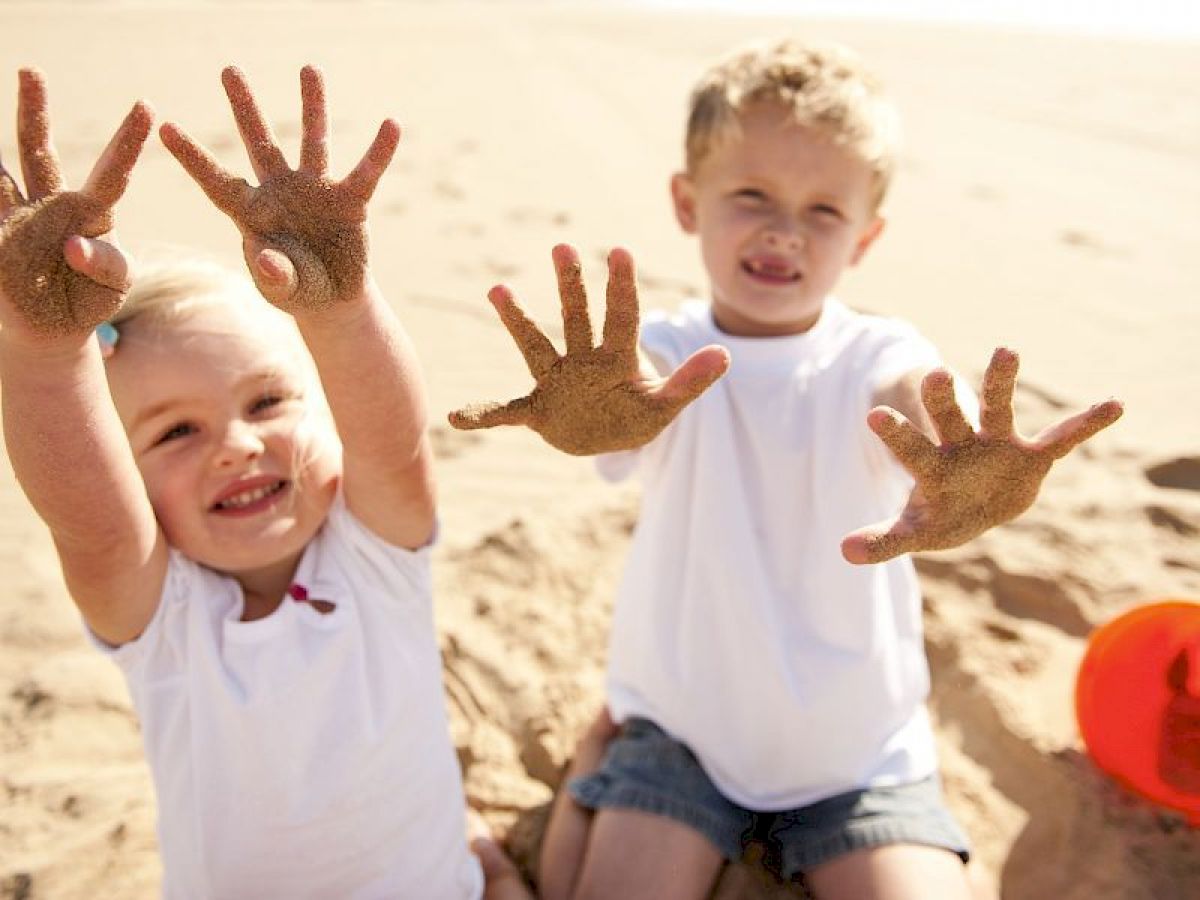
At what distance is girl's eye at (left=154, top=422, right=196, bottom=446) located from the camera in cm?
158

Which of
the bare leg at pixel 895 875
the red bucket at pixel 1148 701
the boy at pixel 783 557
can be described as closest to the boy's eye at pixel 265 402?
the boy at pixel 783 557

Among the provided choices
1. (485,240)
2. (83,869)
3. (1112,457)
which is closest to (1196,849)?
(1112,457)

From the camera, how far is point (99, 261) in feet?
3.82

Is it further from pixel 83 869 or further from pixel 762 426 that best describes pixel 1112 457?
pixel 83 869

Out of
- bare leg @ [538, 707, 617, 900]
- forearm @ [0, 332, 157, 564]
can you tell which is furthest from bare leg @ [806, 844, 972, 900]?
forearm @ [0, 332, 157, 564]

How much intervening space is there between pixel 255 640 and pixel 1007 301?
12.6ft

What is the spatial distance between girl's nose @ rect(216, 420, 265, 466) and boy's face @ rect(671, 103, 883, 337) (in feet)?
2.80

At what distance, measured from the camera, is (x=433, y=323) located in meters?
4.45

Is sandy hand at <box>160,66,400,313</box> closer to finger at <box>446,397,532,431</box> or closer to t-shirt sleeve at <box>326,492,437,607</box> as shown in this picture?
finger at <box>446,397,532,431</box>

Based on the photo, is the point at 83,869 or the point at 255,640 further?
the point at 83,869

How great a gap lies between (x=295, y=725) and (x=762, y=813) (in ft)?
3.09

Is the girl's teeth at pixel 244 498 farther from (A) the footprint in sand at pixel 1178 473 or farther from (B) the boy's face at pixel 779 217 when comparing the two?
(A) the footprint in sand at pixel 1178 473

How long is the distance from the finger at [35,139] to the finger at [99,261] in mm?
85

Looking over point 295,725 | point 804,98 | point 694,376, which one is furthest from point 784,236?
point 295,725
